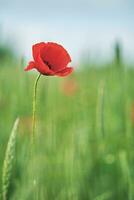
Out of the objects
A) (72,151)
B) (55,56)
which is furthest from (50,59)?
(72,151)

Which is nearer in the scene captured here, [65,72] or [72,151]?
[65,72]

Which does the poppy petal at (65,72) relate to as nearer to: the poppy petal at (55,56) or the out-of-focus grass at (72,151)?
the poppy petal at (55,56)

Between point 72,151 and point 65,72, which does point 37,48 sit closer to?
point 65,72

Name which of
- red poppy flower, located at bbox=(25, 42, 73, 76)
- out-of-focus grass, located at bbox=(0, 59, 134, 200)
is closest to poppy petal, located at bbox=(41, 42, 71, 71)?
red poppy flower, located at bbox=(25, 42, 73, 76)

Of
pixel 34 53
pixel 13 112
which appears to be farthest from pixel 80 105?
pixel 34 53

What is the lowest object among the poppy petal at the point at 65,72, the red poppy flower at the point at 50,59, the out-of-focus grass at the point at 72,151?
the out-of-focus grass at the point at 72,151

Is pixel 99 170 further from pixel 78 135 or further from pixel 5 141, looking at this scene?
pixel 5 141

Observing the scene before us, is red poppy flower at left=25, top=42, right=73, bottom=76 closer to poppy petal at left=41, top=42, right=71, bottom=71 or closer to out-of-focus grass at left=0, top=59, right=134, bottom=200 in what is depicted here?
poppy petal at left=41, top=42, right=71, bottom=71

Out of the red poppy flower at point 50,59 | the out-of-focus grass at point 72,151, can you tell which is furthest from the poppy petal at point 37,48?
the out-of-focus grass at point 72,151
